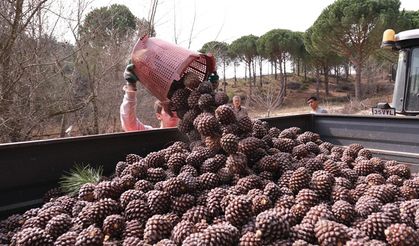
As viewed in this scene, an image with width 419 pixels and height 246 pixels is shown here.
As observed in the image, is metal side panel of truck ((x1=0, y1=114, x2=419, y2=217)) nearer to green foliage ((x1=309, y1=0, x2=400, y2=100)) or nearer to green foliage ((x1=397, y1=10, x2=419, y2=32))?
green foliage ((x1=309, y1=0, x2=400, y2=100))

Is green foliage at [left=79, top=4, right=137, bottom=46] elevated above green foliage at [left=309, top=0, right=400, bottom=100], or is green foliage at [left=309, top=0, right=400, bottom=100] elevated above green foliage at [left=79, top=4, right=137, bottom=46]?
green foliage at [left=309, top=0, right=400, bottom=100]

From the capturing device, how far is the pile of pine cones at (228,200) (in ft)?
4.52

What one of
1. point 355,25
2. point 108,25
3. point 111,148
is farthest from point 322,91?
point 111,148

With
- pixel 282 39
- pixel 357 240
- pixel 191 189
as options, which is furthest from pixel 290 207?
pixel 282 39

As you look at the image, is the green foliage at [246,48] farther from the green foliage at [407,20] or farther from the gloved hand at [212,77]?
the gloved hand at [212,77]

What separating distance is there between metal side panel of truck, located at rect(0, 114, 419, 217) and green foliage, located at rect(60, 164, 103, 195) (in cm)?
6

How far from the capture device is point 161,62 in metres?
2.43

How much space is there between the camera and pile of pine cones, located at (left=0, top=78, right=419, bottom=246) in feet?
4.52

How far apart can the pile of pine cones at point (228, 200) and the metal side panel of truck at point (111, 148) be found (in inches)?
7.9

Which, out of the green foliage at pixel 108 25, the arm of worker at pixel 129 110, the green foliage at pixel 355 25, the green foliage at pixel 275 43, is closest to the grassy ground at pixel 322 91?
the green foliage at pixel 275 43

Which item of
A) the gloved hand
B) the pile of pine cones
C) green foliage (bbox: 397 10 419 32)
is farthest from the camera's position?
green foliage (bbox: 397 10 419 32)

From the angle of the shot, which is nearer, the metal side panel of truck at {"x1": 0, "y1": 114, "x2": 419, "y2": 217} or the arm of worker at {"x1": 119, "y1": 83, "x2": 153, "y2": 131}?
the metal side panel of truck at {"x1": 0, "y1": 114, "x2": 419, "y2": 217}

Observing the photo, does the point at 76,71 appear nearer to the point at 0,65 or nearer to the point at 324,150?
the point at 0,65

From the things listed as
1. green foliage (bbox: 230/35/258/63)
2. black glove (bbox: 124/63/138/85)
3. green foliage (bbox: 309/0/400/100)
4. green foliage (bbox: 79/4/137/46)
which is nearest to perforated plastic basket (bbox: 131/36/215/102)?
black glove (bbox: 124/63/138/85)
